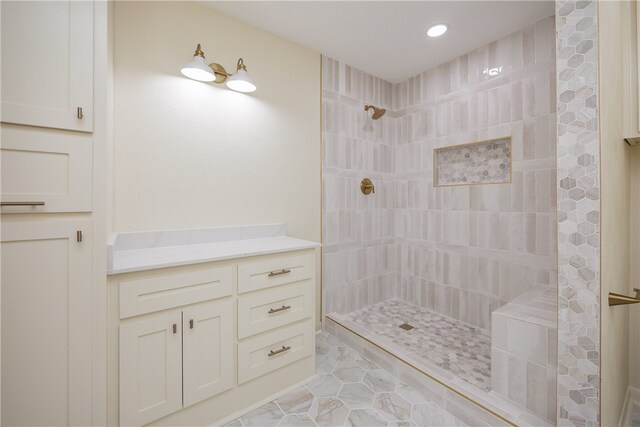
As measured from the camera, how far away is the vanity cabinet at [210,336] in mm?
1247

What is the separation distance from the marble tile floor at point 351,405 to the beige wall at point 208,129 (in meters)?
1.18

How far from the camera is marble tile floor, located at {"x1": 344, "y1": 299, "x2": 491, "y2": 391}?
184cm

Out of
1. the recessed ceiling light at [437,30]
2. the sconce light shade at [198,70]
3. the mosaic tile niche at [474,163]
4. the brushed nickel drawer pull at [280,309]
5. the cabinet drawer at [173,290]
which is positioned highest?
the recessed ceiling light at [437,30]

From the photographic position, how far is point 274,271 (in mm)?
1666

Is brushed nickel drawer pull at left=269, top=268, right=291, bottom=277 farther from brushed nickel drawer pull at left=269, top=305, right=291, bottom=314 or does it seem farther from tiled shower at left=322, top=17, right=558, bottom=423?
tiled shower at left=322, top=17, right=558, bottom=423

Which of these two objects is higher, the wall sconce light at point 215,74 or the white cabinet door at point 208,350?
the wall sconce light at point 215,74

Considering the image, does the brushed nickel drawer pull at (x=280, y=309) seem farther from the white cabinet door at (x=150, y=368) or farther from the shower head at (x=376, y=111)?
the shower head at (x=376, y=111)

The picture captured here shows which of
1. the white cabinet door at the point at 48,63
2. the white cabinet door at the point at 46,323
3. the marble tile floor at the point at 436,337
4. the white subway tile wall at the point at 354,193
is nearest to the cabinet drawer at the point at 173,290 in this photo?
the white cabinet door at the point at 46,323

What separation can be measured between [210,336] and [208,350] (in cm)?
7

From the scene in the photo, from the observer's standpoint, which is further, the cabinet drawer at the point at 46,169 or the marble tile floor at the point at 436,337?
the marble tile floor at the point at 436,337

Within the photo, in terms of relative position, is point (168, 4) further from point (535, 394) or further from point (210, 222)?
point (535, 394)

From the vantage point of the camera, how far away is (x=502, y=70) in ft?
7.44

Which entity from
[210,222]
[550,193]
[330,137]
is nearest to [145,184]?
[210,222]

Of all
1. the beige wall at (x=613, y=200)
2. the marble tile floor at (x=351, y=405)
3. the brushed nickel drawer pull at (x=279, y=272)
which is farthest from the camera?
the brushed nickel drawer pull at (x=279, y=272)
